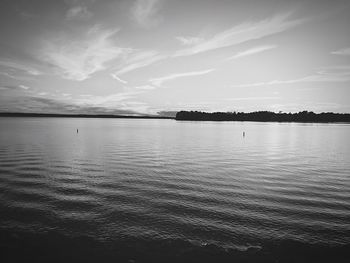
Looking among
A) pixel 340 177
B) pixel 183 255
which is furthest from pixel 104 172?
pixel 340 177

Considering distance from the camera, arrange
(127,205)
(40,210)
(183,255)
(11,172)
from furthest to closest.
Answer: (11,172) → (127,205) → (40,210) → (183,255)

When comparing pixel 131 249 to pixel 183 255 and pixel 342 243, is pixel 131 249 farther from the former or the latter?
pixel 342 243

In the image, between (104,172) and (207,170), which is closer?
(104,172)

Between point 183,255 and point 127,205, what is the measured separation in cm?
784

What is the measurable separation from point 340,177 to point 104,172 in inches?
1113

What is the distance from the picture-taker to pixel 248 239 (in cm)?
1402

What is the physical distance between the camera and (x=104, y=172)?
31.0m

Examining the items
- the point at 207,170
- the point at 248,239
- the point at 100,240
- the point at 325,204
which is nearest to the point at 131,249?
the point at 100,240

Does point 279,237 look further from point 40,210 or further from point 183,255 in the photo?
point 40,210

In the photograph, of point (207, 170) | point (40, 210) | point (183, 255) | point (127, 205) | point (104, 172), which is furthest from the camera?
point (207, 170)

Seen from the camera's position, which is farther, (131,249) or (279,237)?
(279,237)

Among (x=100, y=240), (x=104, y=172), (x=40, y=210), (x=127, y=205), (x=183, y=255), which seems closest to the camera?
(x=183, y=255)

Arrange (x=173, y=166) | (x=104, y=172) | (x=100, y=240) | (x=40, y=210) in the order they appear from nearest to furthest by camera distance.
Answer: (x=100, y=240) < (x=40, y=210) < (x=104, y=172) < (x=173, y=166)

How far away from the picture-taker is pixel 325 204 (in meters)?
20.3
